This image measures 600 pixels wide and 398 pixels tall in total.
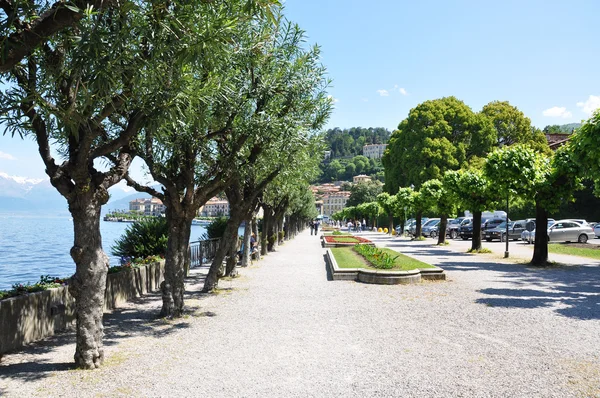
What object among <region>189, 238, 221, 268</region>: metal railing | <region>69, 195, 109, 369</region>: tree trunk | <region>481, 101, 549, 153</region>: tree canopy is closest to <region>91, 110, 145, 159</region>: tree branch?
<region>69, 195, 109, 369</region>: tree trunk

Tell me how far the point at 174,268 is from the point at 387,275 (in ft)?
22.8

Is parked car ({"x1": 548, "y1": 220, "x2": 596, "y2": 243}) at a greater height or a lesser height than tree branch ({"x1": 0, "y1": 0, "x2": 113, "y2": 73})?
lesser

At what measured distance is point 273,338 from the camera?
806 cm

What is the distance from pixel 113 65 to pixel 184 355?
4.20 m

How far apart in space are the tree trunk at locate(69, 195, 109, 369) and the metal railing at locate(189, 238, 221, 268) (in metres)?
12.5

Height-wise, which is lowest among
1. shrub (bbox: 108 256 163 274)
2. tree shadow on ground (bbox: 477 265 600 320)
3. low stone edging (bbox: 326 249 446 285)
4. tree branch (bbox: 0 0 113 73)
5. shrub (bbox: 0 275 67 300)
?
tree shadow on ground (bbox: 477 265 600 320)

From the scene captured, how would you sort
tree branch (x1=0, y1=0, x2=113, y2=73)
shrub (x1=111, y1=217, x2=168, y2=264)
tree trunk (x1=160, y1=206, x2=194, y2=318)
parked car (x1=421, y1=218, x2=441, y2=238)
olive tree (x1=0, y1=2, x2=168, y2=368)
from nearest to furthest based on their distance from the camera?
tree branch (x1=0, y1=0, x2=113, y2=73)
olive tree (x1=0, y1=2, x2=168, y2=368)
tree trunk (x1=160, y1=206, x2=194, y2=318)
shrub (x1=111, y1=217, x2=168, y2=264)
parked car (x1=421, y1=218, x2=441, y2=238)

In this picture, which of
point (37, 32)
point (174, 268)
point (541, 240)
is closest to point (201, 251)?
point (174, 268)

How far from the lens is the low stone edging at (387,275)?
14.5m

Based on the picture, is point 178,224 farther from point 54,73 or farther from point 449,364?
point 449,364

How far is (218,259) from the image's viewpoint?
533 inches

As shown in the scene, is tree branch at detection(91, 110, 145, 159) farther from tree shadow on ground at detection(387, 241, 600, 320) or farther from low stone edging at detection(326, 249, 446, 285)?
low stone edging at detection(326, 249, 446, 285)

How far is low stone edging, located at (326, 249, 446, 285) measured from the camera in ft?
47.5

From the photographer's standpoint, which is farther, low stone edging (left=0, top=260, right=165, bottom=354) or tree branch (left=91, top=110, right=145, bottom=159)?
low stone edging (left=0, top=260, right=165, bottom=354)
